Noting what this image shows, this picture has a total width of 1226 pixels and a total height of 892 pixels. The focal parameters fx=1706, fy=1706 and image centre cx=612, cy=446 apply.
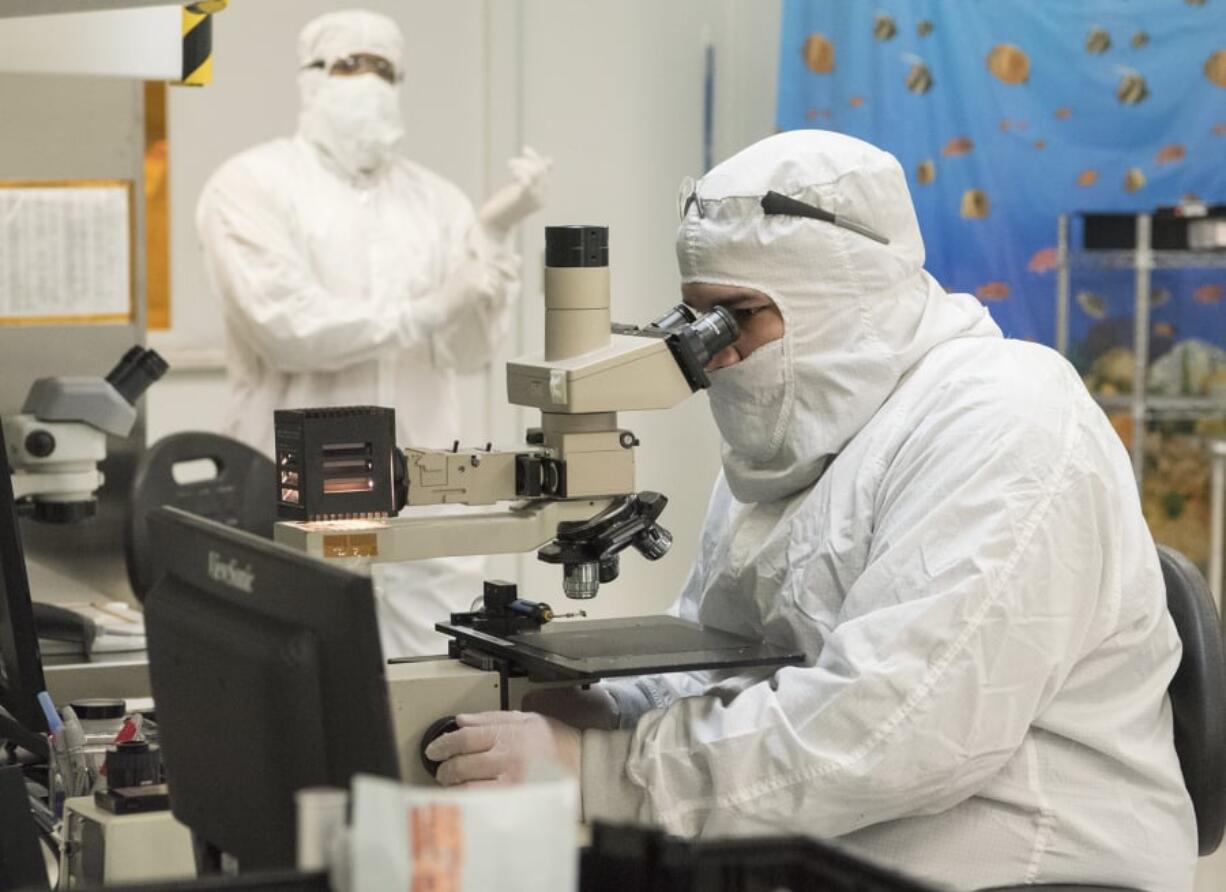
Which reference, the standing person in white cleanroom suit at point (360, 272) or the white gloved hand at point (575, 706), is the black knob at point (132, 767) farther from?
the standing person in white cleanroom suit at point (360, 272)

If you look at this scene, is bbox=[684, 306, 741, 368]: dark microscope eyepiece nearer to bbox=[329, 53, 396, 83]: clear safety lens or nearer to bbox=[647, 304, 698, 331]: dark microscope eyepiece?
bbox=[647, 304, 698, 331]: dark microscope eyepiece

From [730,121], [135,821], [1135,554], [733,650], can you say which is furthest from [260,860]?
[730,121]

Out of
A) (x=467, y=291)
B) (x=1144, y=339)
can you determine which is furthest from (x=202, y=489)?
(x=1144, y=339)

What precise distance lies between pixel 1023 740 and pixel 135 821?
2.52ft

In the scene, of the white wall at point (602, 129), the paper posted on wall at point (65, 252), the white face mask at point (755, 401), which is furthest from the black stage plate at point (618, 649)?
the white wall at point (602, 129)

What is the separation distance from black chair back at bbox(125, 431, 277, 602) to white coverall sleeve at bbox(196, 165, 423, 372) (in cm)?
85

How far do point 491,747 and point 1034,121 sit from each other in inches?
130

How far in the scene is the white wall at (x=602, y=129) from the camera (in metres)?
4.88

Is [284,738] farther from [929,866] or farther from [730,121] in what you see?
[730,121]

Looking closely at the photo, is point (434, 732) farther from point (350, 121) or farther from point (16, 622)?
point (350, 121)

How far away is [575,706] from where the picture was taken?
1.63 metres

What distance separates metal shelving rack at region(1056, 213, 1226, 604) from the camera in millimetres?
4301

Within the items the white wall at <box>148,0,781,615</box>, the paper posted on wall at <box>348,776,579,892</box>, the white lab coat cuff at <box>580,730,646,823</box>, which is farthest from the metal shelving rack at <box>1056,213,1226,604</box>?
the paper posted on wall at <box>348,776,579,892</box>

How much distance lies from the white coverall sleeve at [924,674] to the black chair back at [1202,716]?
139 mm
